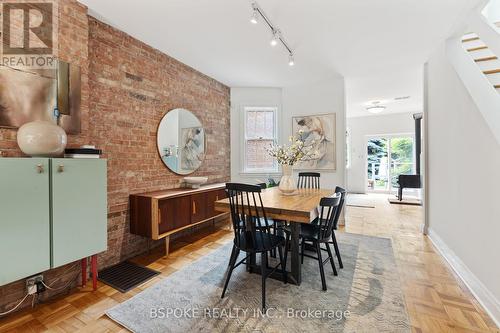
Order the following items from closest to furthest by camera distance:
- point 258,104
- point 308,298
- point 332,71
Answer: point 308,298 → point 332,71 → point 258,104

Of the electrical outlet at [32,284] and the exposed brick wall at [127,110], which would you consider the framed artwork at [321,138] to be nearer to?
the exposed brick wall at [127,110]

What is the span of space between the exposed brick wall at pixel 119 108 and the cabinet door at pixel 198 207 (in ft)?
1.63

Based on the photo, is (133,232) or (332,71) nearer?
(133,232)

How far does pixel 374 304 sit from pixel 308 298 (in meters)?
0.54

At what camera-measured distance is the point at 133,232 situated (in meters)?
2.75

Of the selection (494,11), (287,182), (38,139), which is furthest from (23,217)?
(494,11)

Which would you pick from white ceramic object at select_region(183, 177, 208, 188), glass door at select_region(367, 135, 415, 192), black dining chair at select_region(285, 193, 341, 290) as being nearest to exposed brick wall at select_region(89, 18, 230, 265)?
white ceramic object at select_region(183, 177, 208, 188)

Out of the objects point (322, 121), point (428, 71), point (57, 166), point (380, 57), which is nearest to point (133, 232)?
point (57, 166)

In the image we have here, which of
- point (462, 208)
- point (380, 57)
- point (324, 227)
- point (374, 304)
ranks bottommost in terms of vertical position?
point (374, 304)

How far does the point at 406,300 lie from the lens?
6.25 ft

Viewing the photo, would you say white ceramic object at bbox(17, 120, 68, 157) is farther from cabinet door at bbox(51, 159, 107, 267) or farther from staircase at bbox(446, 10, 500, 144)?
staircase at bbox(446, 10, 500, 144)

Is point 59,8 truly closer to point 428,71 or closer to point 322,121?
point 322,121

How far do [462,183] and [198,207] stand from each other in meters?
3.23
